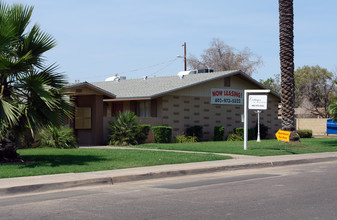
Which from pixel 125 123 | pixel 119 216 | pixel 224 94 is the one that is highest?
pixel 224 94

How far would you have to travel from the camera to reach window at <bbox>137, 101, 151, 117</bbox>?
30580 millimetres

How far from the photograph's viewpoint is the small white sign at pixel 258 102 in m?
22.5

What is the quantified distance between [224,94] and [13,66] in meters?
20.6

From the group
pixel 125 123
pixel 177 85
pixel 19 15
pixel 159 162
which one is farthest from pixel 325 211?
pixel 177 85

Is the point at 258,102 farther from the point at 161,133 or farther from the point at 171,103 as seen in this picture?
the point at 171,103

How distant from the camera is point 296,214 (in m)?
7.94

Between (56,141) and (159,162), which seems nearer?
(159,162)

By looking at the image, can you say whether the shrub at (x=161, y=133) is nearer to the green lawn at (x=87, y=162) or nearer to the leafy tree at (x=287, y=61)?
the leafy tree at (x=287, y=61)

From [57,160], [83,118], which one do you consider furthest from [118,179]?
[83,118]

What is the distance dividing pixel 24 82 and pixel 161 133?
14.2 meters

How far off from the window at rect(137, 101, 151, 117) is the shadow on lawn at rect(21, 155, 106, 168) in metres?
13.3

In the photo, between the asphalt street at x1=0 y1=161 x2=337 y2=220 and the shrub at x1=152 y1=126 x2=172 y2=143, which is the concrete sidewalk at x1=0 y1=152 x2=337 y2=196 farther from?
the shrub at x1=152 y1=126 x2=172 y2=143

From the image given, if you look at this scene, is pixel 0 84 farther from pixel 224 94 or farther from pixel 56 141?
pixel 224 94

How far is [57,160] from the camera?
1593 cm
